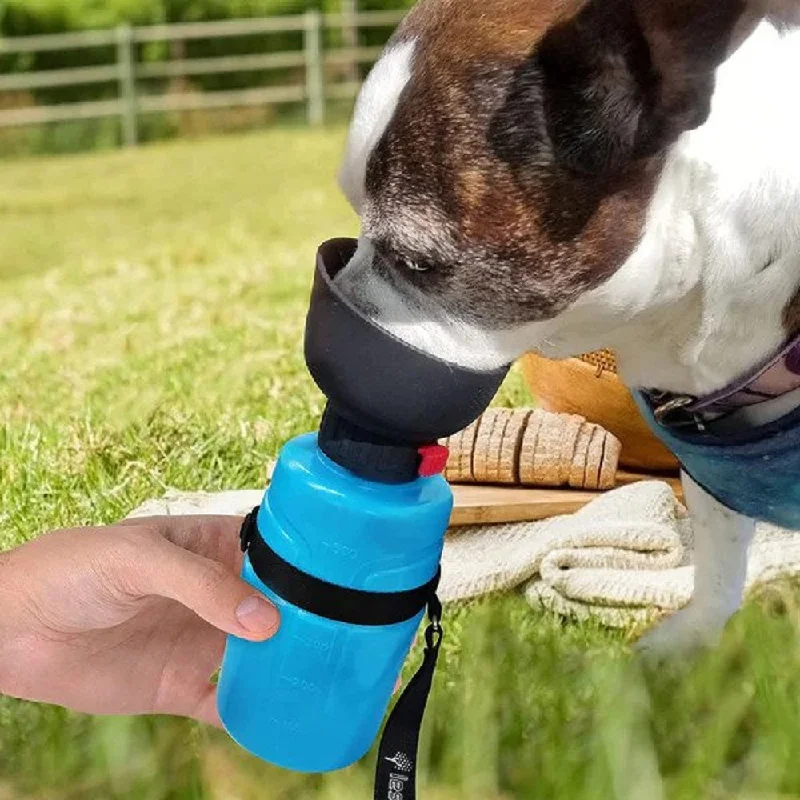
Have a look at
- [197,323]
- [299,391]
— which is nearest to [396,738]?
[299,391]

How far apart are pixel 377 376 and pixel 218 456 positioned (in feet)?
4.29

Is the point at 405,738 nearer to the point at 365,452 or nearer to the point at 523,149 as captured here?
the point at 365,452

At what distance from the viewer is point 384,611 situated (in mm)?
1202

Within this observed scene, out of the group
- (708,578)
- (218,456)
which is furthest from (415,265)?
(218,456)

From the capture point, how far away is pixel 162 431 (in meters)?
2.46

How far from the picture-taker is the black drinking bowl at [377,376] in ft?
3.76

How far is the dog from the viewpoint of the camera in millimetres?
1138

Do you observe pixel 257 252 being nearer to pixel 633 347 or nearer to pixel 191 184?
pixel 191 184

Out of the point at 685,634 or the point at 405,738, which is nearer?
the point at 405,738

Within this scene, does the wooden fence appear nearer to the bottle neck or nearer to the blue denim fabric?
the blue denim fabric

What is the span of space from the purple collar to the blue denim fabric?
21 millimetres

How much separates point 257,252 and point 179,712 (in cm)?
324

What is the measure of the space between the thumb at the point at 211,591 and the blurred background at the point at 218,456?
254mm

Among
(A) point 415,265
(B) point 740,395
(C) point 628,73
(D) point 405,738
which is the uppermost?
(C) point 628,73
